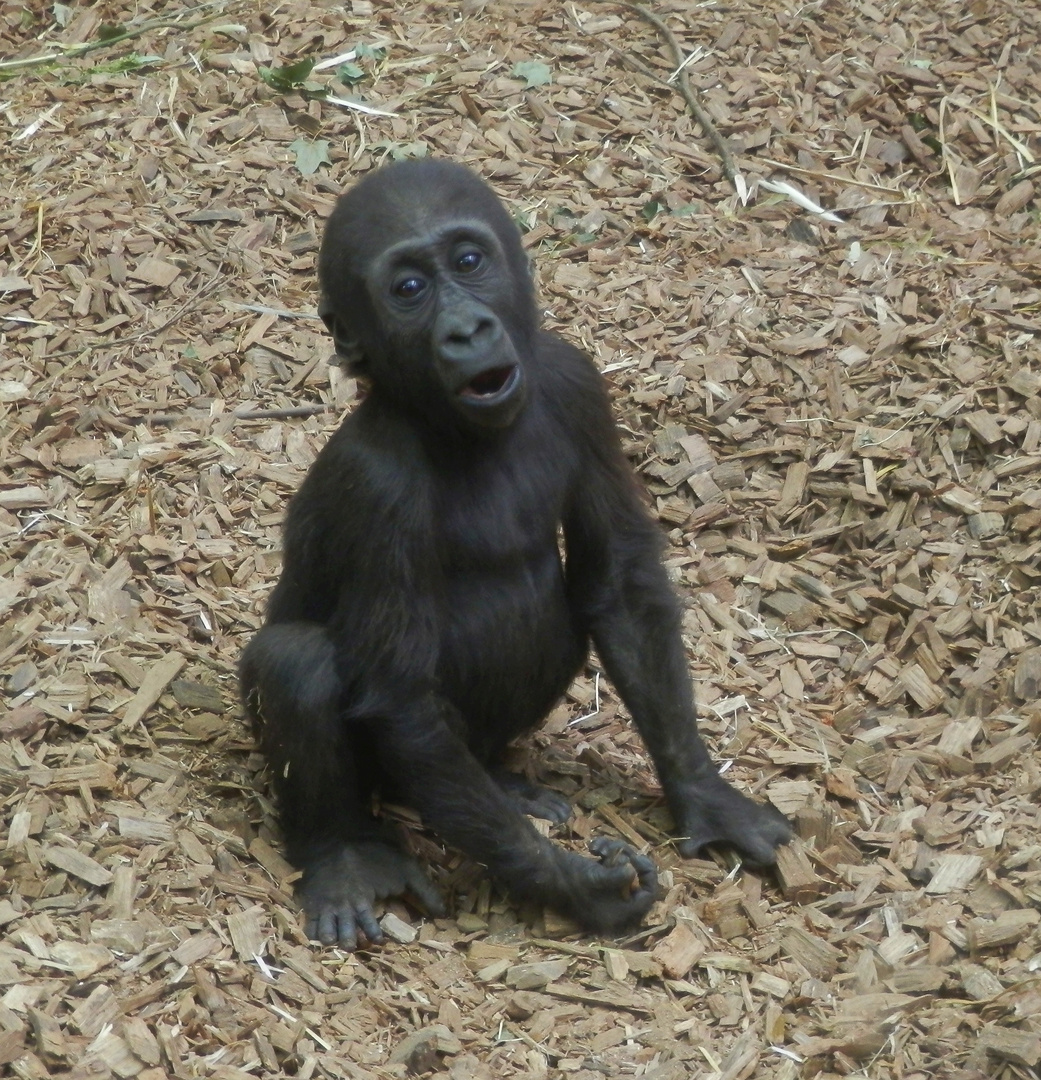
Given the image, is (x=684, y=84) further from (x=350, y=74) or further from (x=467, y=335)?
(x=467, y=335)

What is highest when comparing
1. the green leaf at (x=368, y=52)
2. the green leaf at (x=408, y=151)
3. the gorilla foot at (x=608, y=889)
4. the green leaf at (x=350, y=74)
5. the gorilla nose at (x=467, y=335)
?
the gorilla nose at (x=467, y=335)

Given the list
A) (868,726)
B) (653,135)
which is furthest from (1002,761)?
(653,135)

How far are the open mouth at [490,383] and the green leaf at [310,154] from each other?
4230 millimetres

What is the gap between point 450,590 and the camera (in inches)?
244

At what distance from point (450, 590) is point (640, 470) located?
7.52 feet

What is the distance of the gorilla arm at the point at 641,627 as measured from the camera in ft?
20.9

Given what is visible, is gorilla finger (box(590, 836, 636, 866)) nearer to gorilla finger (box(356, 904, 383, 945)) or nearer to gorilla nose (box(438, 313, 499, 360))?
gorilla finger (box(356, 904, 383, 945))

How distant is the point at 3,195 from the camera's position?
370 inches

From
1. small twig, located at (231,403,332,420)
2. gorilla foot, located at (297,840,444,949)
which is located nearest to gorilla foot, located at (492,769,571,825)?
gorilla foot, located at (297,840,444,949)

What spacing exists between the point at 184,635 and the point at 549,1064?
2859 mm

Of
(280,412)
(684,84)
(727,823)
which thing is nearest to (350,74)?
(684,84)

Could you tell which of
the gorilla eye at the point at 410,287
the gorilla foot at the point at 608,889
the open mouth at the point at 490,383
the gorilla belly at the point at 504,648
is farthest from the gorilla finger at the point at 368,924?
the gorilla eye at the point at 410,287

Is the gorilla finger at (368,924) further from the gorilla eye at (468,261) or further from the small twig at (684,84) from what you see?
the small twig at (684,84)

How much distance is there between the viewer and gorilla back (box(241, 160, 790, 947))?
582 centimetres
